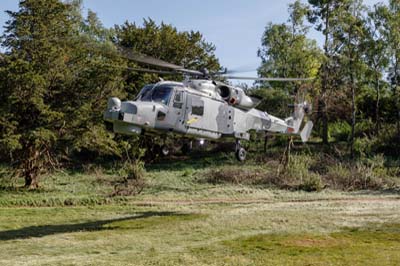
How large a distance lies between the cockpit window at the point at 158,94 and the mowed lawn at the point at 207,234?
3847 millimetres

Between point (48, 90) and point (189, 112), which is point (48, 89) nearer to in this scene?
point (48, 90)

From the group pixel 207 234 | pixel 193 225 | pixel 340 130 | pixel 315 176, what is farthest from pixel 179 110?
pixel 340 130

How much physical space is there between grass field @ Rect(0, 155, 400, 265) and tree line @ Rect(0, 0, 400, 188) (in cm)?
260

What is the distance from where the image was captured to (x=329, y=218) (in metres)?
17.2

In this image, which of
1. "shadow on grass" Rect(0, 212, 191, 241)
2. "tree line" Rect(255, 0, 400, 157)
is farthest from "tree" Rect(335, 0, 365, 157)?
"shadow on grass" Rect(0, 212, 191, 241)

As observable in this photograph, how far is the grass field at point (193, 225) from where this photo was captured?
12.3m

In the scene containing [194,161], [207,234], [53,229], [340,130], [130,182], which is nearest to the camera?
[207,234]

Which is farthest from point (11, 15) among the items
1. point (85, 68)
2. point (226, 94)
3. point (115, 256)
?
point (115, 256)

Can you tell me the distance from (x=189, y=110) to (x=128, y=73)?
15.0 metres

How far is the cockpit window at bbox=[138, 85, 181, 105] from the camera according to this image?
13.7 metres

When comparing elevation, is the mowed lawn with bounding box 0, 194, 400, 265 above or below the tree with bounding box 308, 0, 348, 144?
below

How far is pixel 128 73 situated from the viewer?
28.4 meters

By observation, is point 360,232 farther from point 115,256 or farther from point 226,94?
point 115,256

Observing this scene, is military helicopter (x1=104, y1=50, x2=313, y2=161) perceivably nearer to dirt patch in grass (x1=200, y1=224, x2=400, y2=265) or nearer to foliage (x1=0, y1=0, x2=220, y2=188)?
dirt patch in grass (x1=200, y1=224, x2=400, y2=265)
